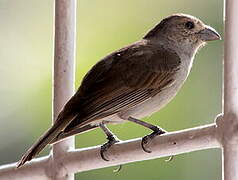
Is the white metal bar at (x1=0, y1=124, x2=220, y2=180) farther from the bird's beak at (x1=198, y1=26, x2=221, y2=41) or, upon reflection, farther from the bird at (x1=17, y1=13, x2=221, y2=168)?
the bird's beak at (x1=198, y1=26, x2=221, y2=41)

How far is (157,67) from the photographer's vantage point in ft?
8.34

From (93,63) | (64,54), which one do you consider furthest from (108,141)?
(93,63)

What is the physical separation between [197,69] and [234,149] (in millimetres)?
2046

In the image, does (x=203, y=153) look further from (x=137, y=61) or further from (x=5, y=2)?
(x=5, y=2)

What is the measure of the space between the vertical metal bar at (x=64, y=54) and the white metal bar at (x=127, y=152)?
7cm

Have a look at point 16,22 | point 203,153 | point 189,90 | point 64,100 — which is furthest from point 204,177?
point 16,22

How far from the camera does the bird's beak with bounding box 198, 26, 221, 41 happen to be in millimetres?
2599

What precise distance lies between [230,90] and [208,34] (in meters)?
0.86

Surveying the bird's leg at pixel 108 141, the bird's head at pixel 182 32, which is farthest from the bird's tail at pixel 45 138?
the bird's head at pixel 182 32

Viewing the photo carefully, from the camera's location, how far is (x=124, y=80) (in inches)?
96.6

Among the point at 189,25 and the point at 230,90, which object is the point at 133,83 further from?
the point at 230,90

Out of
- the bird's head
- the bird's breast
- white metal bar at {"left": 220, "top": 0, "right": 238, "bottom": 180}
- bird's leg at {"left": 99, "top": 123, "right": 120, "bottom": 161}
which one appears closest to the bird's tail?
bird's leg at {"left": 99, "top": 123, "right": 120, "bottom": 161}

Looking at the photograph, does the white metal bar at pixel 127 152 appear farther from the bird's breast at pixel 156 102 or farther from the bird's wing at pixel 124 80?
the bird's breast at pixel 156 102

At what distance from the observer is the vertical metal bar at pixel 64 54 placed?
2179mm
